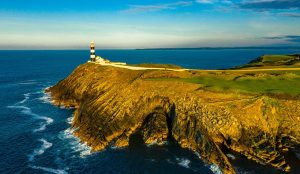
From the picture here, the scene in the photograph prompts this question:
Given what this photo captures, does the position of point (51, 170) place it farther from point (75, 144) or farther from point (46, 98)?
point (46, 98)

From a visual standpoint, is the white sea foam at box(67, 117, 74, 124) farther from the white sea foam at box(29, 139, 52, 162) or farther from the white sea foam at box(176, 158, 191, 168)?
the white sea foam at box(176, 158, 191, 168)

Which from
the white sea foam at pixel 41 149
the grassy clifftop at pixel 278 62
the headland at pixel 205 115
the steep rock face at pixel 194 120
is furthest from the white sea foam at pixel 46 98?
the grassy clifftop at pixel 278 62

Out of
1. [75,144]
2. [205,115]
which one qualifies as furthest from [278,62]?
[75,144]

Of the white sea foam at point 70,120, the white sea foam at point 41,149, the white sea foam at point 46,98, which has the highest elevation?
the white sea foam at point 46,98

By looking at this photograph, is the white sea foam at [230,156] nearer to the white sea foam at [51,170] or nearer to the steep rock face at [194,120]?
the steep rock face at [194,120]

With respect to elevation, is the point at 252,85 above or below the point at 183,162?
above

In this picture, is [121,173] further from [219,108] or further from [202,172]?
[219,108]
